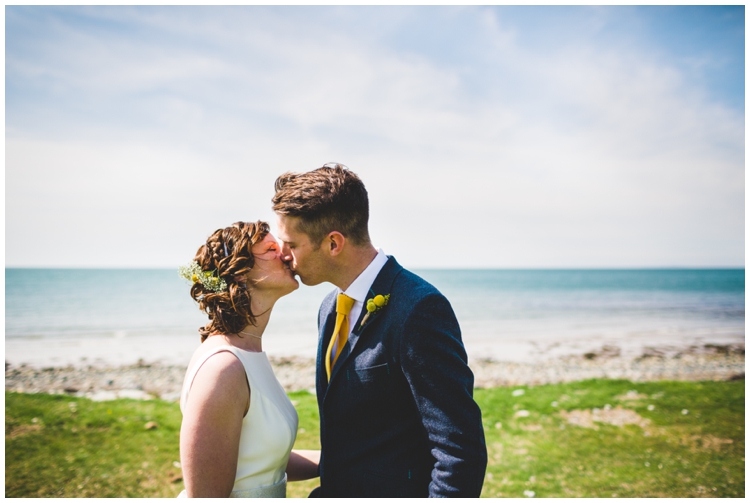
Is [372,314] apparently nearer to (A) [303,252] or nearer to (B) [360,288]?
(B) [360,288]

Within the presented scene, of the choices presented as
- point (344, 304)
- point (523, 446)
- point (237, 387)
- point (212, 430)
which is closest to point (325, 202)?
point (344, 304)

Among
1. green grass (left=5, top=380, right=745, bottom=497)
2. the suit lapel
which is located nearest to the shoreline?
green grass (left=5, top=380, right=745, bottom=497)

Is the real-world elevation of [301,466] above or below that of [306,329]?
above

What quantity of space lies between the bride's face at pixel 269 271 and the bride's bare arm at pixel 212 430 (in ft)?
2.15

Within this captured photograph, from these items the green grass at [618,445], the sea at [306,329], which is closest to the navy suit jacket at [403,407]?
the green grass at [618,445]

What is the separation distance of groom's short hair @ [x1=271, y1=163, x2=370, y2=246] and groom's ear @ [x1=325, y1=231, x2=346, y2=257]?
28 millimetres

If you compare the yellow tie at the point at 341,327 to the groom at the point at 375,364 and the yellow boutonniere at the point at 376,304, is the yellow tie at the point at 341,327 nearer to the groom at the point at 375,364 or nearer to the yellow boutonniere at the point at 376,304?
the groom at the point at 375,364

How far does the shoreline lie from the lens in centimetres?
1349

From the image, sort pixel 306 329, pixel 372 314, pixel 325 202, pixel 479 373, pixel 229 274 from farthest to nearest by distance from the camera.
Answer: pixel 306 329, pixel 479 373, pixel 229 274, pixel 325 202, pixel 372 314

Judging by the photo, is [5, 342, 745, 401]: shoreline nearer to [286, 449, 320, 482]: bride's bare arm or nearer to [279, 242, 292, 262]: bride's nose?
[286, 449, 320, 482]: bride's bare arm

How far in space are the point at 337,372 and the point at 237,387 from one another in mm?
630

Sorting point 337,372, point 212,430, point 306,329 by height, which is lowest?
point 306,329

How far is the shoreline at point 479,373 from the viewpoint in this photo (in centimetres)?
1349

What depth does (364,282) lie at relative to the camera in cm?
308
